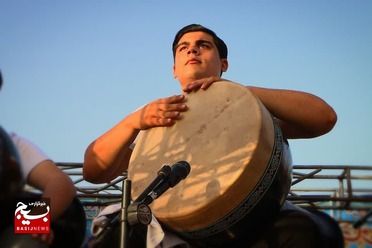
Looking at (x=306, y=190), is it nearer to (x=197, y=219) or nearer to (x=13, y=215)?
(x=197, y=219)

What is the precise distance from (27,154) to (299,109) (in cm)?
118

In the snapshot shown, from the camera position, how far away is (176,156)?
6.05 ft

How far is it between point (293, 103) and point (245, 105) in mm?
277

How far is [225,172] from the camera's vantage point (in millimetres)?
1653

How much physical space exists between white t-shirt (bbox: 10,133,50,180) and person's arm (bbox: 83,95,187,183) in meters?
0.60

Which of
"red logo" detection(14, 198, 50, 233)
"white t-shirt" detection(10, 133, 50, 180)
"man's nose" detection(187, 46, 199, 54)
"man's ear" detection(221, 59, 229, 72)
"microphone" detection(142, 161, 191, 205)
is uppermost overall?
"man's nose" detection(187, 46, 199, 54)

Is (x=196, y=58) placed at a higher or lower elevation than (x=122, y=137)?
higher

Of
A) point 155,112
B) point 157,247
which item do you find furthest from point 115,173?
point 157,247

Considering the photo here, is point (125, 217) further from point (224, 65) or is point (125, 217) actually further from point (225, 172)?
point (224, 65)

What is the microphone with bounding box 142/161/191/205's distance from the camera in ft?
4.59

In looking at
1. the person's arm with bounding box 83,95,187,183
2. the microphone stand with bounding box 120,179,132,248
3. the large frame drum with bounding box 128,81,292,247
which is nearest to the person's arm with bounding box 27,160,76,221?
the microphone stand with bounding box 120,179,132,248

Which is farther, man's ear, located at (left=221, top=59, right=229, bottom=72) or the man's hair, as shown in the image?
man's ear, located at (left=221, top=59, right=229, bottom=72)

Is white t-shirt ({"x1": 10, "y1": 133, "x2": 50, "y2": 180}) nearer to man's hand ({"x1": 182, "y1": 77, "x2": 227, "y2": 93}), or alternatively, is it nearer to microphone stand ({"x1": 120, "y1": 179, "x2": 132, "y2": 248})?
microphone stand ({"x1": 120, "y1": 179, "x2": 132, "y2": 248})

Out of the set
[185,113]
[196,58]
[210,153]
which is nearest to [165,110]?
[185,113]
